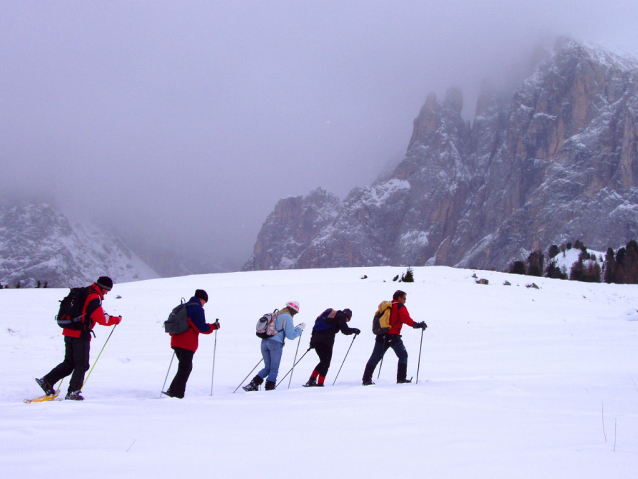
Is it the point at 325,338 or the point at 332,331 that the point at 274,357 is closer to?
the point at 325,338

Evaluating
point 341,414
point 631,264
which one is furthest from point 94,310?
point 631,264

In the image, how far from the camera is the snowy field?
12.2ft

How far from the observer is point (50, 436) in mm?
4387

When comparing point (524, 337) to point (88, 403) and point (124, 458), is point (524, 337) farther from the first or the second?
point (124, 458)

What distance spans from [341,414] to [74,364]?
4397mm

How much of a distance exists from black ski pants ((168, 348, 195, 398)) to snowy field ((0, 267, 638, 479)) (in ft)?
1.07

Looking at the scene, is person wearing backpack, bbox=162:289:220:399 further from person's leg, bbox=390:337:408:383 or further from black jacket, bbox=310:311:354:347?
person's leg, bbox=390:337:408:383

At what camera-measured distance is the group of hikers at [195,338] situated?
7.53 meters

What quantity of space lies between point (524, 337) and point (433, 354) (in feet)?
14.0

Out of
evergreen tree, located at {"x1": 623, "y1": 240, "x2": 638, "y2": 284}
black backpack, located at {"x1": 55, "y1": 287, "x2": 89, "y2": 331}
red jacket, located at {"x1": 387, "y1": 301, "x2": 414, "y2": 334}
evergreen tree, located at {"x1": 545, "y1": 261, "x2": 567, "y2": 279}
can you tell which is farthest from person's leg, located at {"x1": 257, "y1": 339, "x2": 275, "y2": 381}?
evergreen tree, located at {"x1": 623, "y1": 240, "x2": 638, "y2": 284}

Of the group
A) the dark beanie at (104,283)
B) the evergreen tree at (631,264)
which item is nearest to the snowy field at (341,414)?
the dark beanie at (104,283)

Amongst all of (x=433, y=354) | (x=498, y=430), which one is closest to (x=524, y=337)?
(x=433, y=354)

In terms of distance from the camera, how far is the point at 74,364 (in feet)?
24.8

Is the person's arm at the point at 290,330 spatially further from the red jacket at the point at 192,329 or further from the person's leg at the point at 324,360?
the red jacket at the point at 192,329
